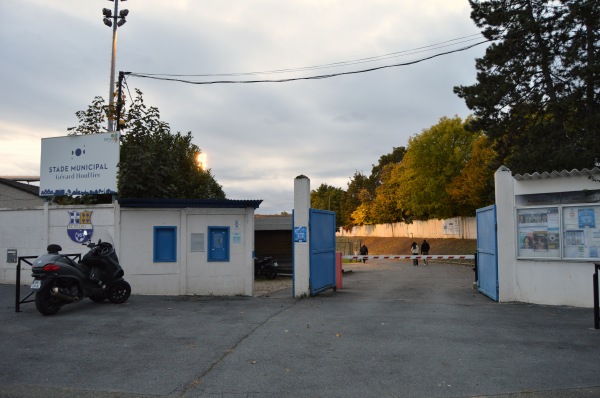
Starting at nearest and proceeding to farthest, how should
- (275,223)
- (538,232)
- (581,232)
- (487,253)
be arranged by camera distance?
(581,232) < (538,232) < (487,253) < (275,223)

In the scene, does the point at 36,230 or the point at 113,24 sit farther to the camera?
the point at 113,24

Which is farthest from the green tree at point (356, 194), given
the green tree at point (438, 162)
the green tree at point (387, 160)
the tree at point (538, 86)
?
the tree at point (538, 86)

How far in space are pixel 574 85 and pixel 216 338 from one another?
21.7 metres

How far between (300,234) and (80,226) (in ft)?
20.5

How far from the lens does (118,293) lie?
1138cm

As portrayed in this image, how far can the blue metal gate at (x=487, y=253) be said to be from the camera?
12.1 meters

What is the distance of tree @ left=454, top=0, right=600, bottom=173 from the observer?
2159cm

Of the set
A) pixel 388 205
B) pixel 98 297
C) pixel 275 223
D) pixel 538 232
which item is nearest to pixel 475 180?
pixel 275 223

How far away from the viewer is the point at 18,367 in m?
6.24

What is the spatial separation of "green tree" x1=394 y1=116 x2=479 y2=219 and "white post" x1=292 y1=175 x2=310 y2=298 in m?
33.7

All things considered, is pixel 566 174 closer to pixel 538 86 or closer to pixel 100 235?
pixel 100 235

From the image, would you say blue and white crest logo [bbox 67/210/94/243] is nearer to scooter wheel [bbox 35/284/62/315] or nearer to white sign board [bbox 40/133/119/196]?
white sign board [bbox 40/133/119/196]

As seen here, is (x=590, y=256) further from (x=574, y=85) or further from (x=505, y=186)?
(x=574, y=85)

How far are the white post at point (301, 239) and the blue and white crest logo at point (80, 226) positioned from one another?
5.71 m
